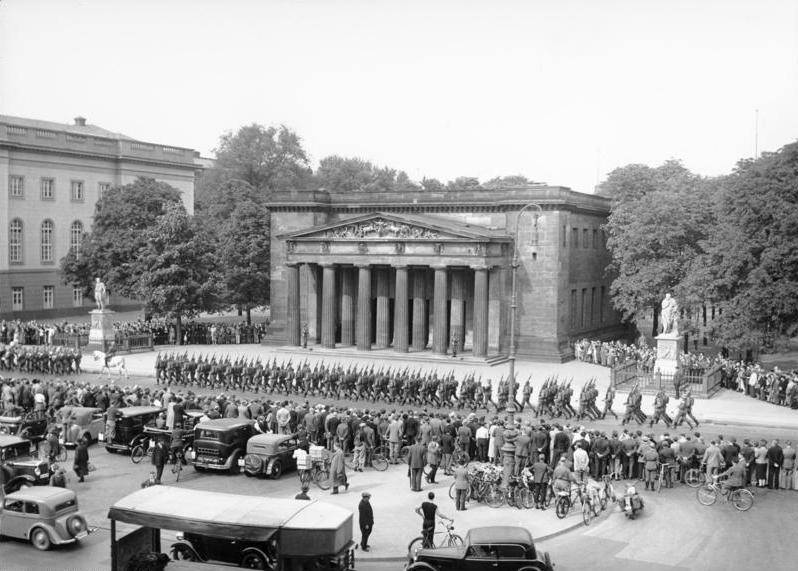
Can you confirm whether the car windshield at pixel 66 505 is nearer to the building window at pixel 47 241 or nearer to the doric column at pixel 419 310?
the doric column at pixel 419 310

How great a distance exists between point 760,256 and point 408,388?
2134 cm

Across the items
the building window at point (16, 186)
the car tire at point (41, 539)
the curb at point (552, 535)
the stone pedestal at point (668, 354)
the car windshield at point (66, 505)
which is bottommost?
the curb at point (552, 535)

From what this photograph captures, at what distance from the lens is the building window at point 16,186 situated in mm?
72688

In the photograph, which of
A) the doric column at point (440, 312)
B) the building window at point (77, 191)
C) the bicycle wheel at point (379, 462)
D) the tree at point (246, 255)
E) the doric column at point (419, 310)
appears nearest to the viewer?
the bicycle wheel at point (379, 462)

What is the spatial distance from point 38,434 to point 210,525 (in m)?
16.3

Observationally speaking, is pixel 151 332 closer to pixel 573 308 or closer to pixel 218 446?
pixel 573 308

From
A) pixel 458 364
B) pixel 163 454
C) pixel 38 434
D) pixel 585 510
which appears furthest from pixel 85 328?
pixel 585 510

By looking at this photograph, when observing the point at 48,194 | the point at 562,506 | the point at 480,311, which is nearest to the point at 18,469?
the point at 562,506

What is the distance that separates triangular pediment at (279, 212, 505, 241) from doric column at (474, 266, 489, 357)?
265 cm

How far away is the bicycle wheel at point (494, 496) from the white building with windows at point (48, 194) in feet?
197

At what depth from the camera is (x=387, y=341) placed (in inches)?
2215

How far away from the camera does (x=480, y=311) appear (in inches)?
2074

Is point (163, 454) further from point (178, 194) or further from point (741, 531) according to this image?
point (178, 194)

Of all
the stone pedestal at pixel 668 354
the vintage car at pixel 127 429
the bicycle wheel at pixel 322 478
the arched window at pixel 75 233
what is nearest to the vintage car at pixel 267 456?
the bicycle wheel at pixel 322 478
